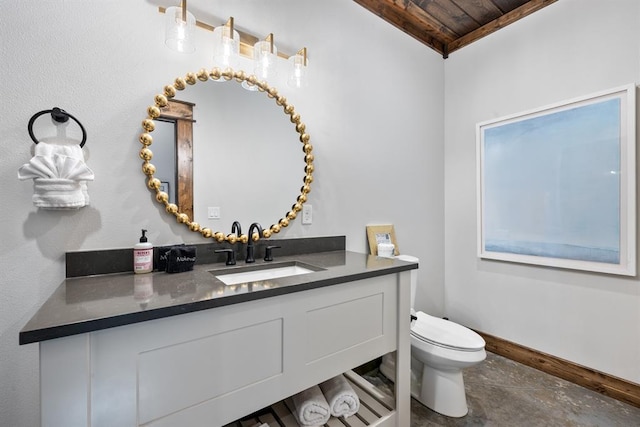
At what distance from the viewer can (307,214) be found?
1.82 metres

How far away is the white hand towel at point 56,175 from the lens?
3.37ft

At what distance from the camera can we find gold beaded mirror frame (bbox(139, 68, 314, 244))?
1295 millimetres

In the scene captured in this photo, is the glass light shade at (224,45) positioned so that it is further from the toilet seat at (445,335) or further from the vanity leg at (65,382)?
the toilet seat at (445,335)

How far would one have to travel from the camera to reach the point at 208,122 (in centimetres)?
147

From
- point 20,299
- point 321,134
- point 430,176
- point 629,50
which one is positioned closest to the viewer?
point 20,299

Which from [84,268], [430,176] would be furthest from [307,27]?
[84,268]

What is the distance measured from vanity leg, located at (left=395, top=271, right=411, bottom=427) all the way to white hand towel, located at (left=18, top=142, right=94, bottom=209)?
4.68 ft

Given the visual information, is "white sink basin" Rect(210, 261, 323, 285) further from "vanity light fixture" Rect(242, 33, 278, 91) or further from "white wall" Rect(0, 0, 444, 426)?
"vanity light fixture" Rect(242, 33, 278, 91)

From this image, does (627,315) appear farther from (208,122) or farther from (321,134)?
(208,122)

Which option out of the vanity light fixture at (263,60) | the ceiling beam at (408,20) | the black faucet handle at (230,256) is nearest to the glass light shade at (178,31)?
the vanity light fixture at (263,60)

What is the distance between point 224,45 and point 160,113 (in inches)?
19.2

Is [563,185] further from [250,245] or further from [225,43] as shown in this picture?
[225,43]

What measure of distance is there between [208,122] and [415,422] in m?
2.01

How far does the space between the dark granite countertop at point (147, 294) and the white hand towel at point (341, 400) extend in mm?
601
